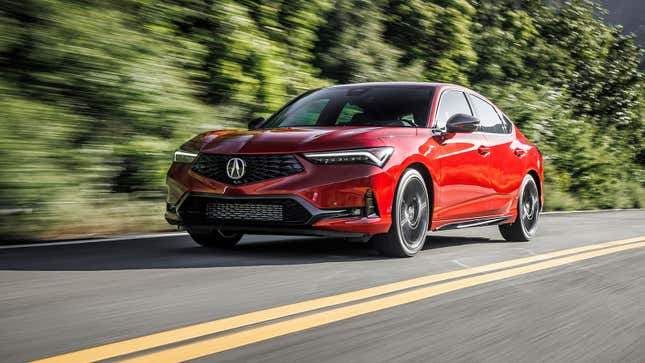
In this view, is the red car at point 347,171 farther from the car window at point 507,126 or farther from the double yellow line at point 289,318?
the car window at point 507,126

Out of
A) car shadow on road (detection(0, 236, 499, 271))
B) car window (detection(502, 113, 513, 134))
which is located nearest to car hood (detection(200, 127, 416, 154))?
car shadow on road (detection(0, 236, 499, 271))

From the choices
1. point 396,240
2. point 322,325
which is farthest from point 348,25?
point 322,325

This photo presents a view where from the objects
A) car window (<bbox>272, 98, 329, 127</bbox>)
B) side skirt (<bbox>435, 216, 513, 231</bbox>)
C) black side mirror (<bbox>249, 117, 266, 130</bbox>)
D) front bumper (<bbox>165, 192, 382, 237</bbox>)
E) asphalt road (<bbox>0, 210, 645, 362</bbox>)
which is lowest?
asphalt road (<bbox>0, 210, 645, 362</bbox>)

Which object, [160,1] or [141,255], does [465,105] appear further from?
[160,1]

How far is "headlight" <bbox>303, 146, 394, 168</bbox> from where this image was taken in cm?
637

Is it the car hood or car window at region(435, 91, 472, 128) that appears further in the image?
car window at region(435, 91, 472, 128)

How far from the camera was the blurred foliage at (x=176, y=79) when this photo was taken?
7.62 m

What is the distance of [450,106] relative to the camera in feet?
26.2

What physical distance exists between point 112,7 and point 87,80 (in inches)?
43.3

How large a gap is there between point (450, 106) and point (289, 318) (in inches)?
159

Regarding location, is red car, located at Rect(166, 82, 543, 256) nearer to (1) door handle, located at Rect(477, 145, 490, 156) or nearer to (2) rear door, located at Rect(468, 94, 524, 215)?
(1) door handle, located at Rect(477, 145, 490, 156)

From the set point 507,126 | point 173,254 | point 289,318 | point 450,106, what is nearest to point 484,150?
point 450,106

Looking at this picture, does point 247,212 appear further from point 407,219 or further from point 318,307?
point 318,307

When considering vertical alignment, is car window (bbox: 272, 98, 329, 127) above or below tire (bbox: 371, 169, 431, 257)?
above
